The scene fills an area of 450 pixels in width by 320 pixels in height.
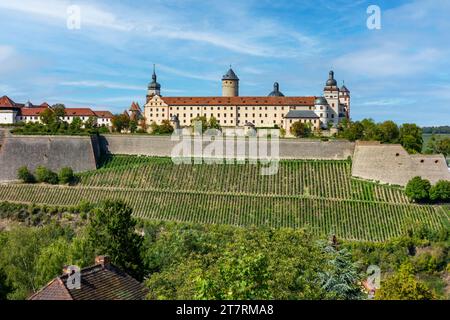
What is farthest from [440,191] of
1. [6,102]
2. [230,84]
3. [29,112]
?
[29,112]

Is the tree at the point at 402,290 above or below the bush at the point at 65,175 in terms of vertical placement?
below

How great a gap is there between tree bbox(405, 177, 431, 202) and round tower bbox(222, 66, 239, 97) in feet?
145

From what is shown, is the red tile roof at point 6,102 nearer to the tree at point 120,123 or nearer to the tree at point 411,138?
the tree at point 120,123

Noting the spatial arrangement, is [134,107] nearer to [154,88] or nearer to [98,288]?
[154,88]

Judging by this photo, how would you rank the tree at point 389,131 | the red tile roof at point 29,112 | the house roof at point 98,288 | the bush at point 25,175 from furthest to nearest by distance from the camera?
the red tile roof at point 29,112, the tree at point 389,131, the bush at point 25,175, the house roof at point 98,288

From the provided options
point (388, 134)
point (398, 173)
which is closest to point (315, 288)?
point (398, 173)

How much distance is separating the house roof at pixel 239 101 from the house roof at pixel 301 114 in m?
2.88

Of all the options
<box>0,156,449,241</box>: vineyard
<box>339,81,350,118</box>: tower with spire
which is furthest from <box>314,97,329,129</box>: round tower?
<box>0,156,449,241</box>: vineyard

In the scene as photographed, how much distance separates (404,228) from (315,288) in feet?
65.2

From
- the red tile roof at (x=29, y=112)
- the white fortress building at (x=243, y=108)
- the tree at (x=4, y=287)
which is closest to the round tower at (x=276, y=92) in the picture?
the white fortress building at (x=243, y=108)

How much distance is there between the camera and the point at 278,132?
5703cm

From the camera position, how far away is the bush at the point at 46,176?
39.8 m

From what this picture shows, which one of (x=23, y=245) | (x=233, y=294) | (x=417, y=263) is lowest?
(x=417, y=263)
